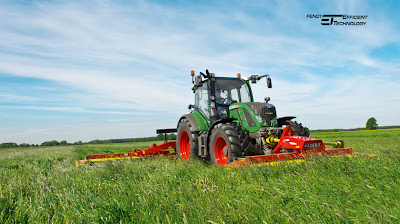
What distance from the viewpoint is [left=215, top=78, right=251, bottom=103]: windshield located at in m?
8.01

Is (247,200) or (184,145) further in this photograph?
(184,145)

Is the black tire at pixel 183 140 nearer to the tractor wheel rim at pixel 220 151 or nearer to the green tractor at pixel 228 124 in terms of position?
the green tractor at pixel 228 124

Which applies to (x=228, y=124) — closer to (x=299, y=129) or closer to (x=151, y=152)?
(x=299, y=129)

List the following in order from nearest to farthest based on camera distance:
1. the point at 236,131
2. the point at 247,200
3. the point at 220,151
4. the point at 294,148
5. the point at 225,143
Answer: the point at 247,200, the point at 294,148, the point at 236,131, the point at 225,143, the point at 220,151

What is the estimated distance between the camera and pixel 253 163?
5039 mm

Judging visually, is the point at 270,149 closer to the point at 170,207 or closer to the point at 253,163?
the point at 253,163

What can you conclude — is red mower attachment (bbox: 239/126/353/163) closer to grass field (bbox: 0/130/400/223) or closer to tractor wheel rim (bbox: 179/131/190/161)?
grass field (bbox: 0/130/400/223)

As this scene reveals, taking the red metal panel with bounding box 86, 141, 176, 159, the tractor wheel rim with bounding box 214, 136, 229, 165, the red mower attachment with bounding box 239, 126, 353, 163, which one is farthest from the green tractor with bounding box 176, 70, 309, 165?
the red metal panel with bounding box 86, 141, 176, 159

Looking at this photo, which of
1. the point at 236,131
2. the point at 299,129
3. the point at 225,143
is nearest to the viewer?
the point at 236,131

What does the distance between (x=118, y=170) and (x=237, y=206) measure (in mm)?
3490

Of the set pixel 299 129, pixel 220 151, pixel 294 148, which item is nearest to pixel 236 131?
pixel 220 151

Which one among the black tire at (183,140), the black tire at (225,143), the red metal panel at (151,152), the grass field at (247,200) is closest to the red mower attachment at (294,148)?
the grass field at (247,200)

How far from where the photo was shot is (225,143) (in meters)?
6.63

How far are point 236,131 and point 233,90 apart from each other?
240cm
